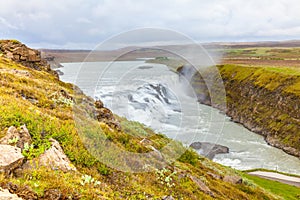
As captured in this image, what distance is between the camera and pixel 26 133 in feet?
27.4

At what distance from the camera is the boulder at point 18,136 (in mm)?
7720

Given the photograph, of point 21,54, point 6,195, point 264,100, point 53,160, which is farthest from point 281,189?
point 264,100

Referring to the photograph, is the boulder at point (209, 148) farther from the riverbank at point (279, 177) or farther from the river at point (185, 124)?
the riverbank at point (279, 177)

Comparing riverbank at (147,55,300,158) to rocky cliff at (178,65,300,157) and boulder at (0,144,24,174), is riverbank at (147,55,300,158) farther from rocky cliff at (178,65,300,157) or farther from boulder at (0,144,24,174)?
boulder at (0,144,24,174)

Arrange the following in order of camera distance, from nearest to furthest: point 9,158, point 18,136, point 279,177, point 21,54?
point 9,158 → point 18,136 → point 21,54 → point 279,177

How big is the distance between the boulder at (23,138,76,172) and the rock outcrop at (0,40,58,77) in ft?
88.6

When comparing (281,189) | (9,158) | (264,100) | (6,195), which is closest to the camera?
(6,195)

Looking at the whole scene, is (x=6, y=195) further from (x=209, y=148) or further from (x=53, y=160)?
(x=209, y=148)

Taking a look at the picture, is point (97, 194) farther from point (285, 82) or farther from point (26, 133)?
point (285, 82)

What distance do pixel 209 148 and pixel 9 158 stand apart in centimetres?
4853

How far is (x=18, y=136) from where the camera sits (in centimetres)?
802

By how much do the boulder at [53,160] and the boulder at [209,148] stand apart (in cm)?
4418

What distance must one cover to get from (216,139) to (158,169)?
52238mm

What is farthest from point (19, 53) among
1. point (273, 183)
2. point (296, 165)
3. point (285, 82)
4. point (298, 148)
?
point (285, 82)
